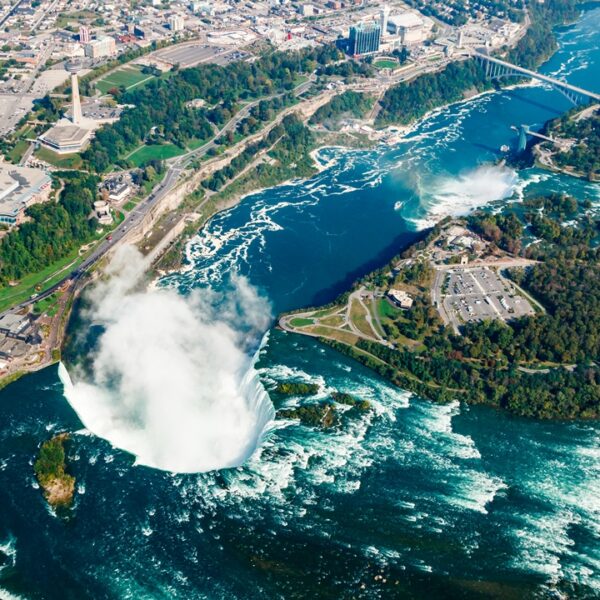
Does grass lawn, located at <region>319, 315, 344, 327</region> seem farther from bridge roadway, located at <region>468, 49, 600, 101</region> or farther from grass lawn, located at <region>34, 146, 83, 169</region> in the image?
bridge roadway, located at <region>468, 49, 600, 101</region>

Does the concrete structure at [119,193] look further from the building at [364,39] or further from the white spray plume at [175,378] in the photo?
the building at [364,39]

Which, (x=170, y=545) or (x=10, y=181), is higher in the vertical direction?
(x=10, y=181)

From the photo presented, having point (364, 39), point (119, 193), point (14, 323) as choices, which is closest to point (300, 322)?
point (14, 323)

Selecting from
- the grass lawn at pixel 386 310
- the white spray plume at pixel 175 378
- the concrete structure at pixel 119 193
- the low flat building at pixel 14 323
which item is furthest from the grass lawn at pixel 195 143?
the grass lawn at pixel 386 310

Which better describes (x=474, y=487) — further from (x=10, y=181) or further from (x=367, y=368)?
(x=10, y=181)

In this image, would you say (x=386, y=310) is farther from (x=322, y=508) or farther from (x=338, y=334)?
(x=322, y=508)

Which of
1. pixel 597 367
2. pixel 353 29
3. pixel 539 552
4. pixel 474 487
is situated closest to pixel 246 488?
pixel 474 487

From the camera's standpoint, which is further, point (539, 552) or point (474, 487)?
point (474, 487)
